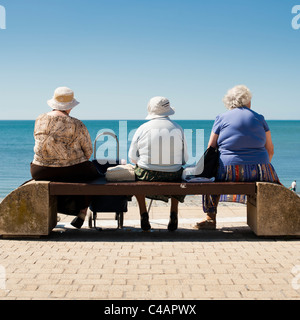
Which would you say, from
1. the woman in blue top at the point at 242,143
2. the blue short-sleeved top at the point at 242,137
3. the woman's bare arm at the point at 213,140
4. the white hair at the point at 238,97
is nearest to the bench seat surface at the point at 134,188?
the woman in blue top at the point at 242,143

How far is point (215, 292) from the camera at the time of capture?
3652 mm

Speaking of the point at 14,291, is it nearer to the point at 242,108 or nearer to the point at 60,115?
the point at 60,115

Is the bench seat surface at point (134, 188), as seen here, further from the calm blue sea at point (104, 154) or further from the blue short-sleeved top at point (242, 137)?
the calm blue sea at point (104, 154)

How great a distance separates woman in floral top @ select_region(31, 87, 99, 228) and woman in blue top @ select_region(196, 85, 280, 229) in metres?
1.67

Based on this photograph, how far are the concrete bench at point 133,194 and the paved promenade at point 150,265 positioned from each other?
0.15 metres

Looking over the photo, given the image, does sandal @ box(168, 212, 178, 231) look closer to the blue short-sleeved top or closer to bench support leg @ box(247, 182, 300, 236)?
the blue short-sleeved top

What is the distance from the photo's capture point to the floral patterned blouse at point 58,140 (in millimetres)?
5355

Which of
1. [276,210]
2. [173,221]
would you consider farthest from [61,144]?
[276,210]

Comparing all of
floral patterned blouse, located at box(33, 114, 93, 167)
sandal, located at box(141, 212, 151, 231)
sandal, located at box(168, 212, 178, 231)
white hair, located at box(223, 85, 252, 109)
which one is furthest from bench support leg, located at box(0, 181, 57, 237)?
white hair, located at box(223, 85, 252, 109)

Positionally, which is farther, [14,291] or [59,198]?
[59,198]

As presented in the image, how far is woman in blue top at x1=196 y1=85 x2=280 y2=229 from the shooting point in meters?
5.50
